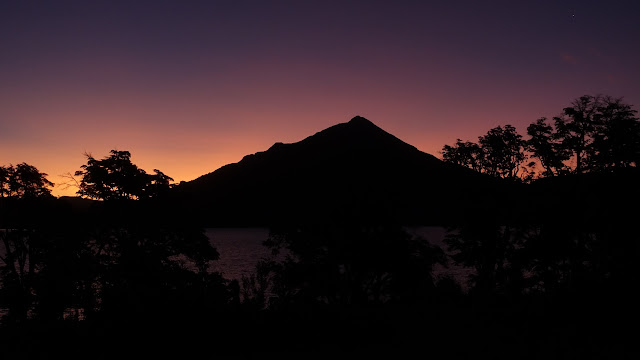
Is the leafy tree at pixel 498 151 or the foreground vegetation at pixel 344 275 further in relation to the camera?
the leafy tree at pixel 498 151

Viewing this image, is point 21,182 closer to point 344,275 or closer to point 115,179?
point 115,179

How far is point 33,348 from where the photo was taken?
15.4 m

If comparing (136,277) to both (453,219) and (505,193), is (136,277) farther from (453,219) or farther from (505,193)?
(505,193)

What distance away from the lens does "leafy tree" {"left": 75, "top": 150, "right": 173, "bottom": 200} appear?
2666 cm

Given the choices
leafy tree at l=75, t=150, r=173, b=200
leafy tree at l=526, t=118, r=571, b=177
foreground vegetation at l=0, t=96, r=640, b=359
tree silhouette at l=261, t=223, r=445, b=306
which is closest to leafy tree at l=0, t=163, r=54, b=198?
foreground vegetation at l=0, t=96, r=640, b=359

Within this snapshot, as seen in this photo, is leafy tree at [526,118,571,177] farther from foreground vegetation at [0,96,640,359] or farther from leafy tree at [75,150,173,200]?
leafy tree at [75,150,173,200]

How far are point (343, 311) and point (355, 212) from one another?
1338cm

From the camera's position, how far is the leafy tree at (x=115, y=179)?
87.5ft

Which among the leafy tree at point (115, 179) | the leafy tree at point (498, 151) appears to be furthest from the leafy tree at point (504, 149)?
the leafy tree at point (115, 179)

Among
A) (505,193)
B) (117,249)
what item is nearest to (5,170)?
(117,249)

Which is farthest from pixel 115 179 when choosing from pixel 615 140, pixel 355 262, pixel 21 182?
pixel 615 140

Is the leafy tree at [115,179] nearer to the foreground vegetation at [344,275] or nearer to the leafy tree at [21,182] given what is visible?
the foreground vegetation at [344,275]

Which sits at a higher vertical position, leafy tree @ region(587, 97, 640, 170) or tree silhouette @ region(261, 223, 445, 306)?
leafy tree @ region(587, 97, 640, 170)

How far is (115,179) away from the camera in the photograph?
27.2 meters
